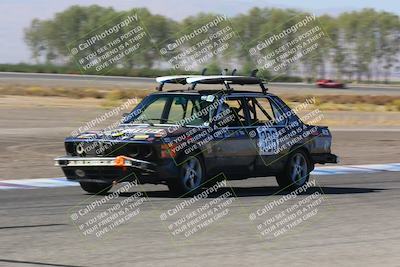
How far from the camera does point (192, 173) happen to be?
1223cm

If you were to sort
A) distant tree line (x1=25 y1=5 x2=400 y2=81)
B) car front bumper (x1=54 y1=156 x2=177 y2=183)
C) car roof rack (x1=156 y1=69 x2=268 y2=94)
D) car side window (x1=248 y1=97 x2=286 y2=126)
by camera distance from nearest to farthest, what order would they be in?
car front bumper (x1=54 y1=156 x2=177 y2=183) < car roof rack (x1=156 y1=69 x2=268 y2=94) < car side window (x1=248 y1=97 x2=286 y2=126) < distant tree line (x1=25 y1=5 x2=400 y2=81)

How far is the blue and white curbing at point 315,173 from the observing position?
46.3 ft

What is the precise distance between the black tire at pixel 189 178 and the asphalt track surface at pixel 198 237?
246 mm

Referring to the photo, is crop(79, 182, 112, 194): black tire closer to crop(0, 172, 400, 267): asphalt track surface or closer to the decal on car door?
crop(0, 172, 400, 267): asphalt track surface

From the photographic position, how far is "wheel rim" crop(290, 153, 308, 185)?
1392cm

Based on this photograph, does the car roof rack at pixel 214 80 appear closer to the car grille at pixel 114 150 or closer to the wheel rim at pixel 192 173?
the wheel rim at pixel 192 173

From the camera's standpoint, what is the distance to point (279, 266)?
7.43m

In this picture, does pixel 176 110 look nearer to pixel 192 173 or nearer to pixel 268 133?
pixel 192 173

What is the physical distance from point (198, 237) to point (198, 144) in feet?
11.2

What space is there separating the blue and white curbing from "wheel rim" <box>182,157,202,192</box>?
9.52 ft

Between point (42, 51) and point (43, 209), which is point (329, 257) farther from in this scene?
point (42, 51)

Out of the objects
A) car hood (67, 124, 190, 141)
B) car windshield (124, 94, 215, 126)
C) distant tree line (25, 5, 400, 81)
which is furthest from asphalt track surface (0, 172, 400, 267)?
distant tree line (25, 5, 400, 81)

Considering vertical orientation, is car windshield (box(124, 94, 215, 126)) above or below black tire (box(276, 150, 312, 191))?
above

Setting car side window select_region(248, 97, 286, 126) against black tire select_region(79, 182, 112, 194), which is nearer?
black tire select_region(79, 182, 112, 194)
